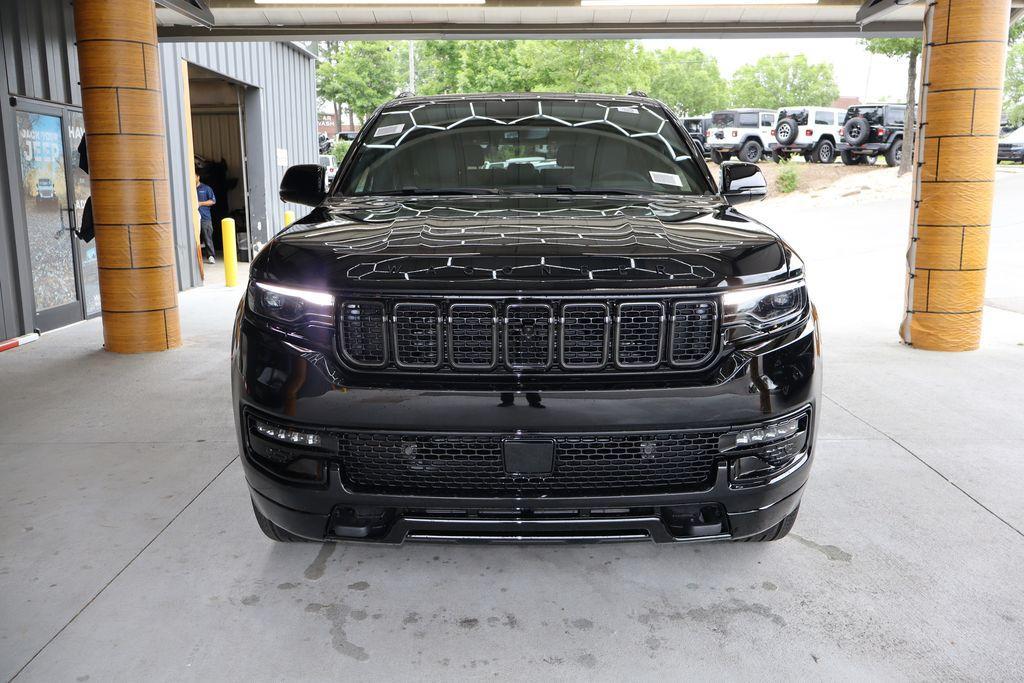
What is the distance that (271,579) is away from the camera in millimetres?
3020

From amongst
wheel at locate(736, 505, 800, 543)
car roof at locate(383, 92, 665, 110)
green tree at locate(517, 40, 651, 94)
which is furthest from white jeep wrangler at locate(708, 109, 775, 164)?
wheel at locate(736, 505, 800, 543)

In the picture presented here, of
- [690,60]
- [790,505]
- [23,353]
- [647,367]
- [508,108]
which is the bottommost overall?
[23,353]

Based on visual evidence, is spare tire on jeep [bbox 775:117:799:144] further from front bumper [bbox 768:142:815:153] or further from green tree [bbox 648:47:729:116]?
green tree [bbox 648:47:729:116]

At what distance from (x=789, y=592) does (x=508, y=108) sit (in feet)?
8.02

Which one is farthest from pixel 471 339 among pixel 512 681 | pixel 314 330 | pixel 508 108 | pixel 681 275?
pixel 508 108

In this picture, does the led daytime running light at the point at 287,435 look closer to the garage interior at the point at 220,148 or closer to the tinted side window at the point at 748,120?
the garage interior at the point at 220,148

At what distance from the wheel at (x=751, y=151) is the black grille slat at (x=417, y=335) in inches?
1106

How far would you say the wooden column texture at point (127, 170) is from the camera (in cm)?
673

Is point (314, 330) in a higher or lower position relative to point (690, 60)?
lower

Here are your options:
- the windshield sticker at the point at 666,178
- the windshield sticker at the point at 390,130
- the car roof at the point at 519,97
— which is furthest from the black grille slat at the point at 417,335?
the car roof at the point at 519,97

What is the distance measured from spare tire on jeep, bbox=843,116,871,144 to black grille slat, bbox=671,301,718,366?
26183mm

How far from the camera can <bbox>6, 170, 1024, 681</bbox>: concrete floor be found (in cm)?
252

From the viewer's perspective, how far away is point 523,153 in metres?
3.79

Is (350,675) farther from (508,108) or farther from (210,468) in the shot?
(508,108)
